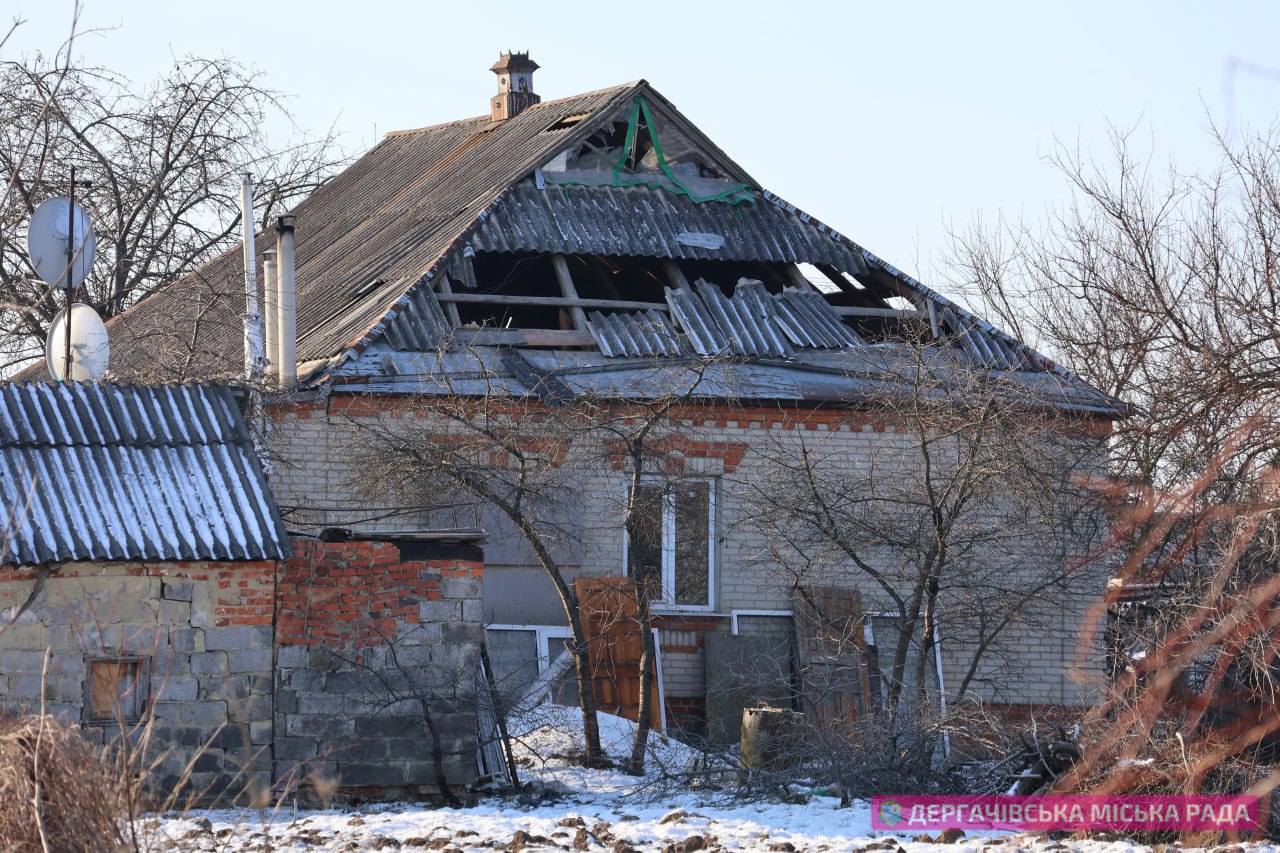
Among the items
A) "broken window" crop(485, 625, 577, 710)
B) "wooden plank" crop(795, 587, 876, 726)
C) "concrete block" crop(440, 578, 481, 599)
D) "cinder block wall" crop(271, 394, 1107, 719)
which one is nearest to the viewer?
"concrete block" crop(440, 578, 481, 599)

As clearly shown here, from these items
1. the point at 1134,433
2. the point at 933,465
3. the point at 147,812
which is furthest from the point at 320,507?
the point at 1134,433

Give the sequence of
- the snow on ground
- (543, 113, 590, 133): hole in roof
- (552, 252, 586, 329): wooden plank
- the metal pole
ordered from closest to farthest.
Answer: the snow on ground
the metal pole
(552, 252, 586, 329): wooden plank
(543, 113, 590, 133): hole in roof

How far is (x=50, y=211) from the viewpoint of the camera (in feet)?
34.1

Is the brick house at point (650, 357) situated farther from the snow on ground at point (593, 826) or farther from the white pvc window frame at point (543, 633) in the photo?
the snow on ground at point (593, 826)

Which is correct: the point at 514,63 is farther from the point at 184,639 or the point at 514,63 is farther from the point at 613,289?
the point at 184,639

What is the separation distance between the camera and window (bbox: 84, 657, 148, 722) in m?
8.44

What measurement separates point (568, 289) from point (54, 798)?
8145mm

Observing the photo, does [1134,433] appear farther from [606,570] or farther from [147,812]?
[147,812]

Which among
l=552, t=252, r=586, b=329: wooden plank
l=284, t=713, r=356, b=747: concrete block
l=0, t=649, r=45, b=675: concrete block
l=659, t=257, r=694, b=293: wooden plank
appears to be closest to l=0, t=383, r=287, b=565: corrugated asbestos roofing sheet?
l=0, t=649, r=45, b=675: concrete block

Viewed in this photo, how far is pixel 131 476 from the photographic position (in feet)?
28.9

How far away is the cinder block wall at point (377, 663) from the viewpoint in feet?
28.6

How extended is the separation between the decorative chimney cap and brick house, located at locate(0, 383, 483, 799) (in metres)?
10.6

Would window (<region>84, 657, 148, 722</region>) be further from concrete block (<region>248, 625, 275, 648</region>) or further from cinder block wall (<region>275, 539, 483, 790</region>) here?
cinder block wall (<region>275, 539, 483, 790</region>)

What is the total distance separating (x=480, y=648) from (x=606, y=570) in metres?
3.03
